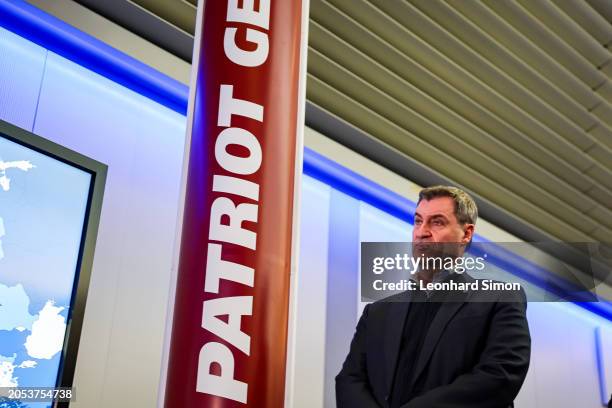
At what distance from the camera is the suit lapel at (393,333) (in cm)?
194

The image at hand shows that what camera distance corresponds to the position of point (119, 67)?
124 inches

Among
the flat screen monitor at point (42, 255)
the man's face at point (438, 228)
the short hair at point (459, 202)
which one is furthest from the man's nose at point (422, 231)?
the flat screen monitor at point (42, 255)

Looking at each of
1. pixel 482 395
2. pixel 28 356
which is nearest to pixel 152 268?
pixel 28 356

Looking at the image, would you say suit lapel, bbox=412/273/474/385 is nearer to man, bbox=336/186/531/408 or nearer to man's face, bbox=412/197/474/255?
man, bbox=336/186/531/408

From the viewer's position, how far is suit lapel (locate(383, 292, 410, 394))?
6.37ft

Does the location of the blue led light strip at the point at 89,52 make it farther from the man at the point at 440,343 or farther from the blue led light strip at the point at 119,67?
the man at the point at 440,343

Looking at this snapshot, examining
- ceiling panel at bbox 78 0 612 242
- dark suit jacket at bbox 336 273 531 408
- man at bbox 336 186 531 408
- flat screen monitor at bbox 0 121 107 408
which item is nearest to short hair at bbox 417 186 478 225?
man at bbox 336 186 531 408

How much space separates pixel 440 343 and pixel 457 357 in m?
0.06

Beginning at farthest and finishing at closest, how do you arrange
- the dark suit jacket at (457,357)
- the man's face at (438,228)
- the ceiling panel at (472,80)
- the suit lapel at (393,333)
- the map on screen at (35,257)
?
the ceiling panel at (472,80), the map on screen at (35,257), the man's face at (438,228), the suit lapel at (393,333), the dark suit jacket at (457,357)

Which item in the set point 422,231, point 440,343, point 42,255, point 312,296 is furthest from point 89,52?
point 440,343

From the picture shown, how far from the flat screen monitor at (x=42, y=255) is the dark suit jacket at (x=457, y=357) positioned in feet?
3.66

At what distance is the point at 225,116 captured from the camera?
1.50 meters

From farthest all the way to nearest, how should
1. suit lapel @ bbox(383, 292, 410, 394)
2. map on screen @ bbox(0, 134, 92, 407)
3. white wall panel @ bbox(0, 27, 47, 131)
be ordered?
white wall panel @ bbox(0, 27, 47, 131), map on screen @ bbox(0, 134, 92, 407), suit lapel @ bbox(383, 292, 410, 394)

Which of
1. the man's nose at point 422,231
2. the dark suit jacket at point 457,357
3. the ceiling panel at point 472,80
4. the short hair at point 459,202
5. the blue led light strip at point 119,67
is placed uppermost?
the ceiling panel at point 472,80
